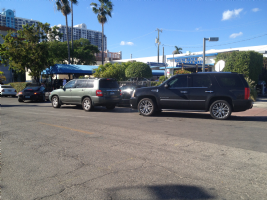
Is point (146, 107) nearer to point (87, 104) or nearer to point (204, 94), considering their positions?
point (204, 94)

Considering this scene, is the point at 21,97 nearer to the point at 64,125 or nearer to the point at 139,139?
the point at 64,125

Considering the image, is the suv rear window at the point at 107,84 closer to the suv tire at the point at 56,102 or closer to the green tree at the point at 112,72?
A: the suv tire at the point at 56,102

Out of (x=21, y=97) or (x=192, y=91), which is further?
(x=21, y=97)

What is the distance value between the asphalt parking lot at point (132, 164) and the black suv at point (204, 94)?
2260mm

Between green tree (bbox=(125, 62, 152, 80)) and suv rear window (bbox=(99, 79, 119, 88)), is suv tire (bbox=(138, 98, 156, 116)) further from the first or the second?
green tree (bbox=(125, 62, 152, 80))

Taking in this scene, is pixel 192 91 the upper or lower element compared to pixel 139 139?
upper

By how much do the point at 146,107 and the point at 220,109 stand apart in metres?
3.16

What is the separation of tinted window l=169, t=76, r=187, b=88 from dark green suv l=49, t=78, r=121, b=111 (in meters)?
3.67

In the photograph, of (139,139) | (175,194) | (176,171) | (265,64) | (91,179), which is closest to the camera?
(175,194)

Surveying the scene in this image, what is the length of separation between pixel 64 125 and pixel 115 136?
242 cm

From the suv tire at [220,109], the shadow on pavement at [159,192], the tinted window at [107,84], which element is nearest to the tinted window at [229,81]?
the suv tire at [220,109]

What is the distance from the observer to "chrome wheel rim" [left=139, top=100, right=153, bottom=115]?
10.5 m

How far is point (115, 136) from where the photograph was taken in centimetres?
643

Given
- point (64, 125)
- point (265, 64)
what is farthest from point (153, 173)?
point (265, 64)
